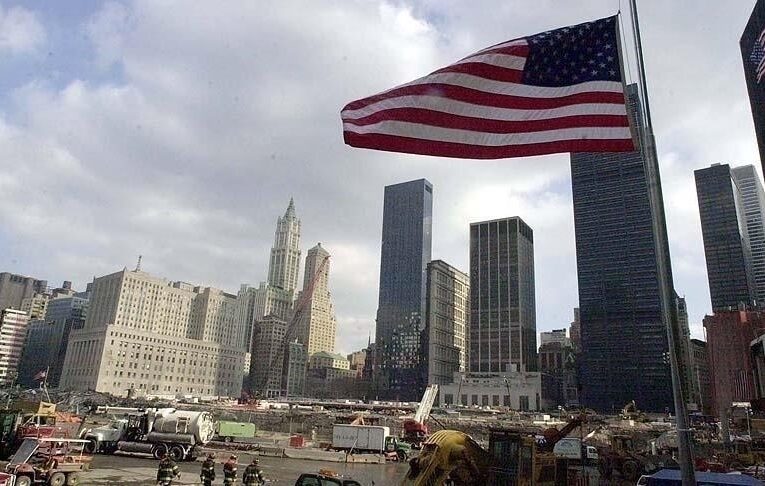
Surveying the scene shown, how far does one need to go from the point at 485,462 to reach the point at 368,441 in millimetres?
28752

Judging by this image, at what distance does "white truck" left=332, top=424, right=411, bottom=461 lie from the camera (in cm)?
4662

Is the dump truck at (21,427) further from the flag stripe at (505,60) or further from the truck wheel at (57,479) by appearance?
the flag stripe at (505,60)

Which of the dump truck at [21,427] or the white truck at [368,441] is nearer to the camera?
the dump truck at [21,427]

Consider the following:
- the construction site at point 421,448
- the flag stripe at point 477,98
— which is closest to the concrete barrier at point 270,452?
the construction site at point 421,448

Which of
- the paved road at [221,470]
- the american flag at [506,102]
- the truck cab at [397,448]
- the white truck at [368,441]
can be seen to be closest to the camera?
the american flag at [506,102]

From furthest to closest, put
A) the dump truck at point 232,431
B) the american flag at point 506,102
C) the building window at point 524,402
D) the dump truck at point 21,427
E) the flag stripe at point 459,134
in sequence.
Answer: the building window at point 524,402
the dump truck at point 232,431
the dump truck at point 21,427
the flag stripe at point 459,134
the american flag at point 506,102

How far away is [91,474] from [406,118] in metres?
24.7

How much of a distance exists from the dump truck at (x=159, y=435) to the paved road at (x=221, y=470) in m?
0.92

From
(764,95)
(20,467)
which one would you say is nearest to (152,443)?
(20,467)

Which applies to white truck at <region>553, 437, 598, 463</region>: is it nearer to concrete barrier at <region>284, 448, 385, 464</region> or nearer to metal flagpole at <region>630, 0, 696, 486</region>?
concrete barrier at <region>284, 448, 385, 464</region>

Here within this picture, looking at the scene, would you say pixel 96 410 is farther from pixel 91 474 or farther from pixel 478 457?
pixel 478 457

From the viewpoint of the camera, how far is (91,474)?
26125mm

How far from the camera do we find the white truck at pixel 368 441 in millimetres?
46625

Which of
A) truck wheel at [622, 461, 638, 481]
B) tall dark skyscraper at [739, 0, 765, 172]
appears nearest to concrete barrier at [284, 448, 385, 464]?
truck wheel at [622, 461, 638, 481]
